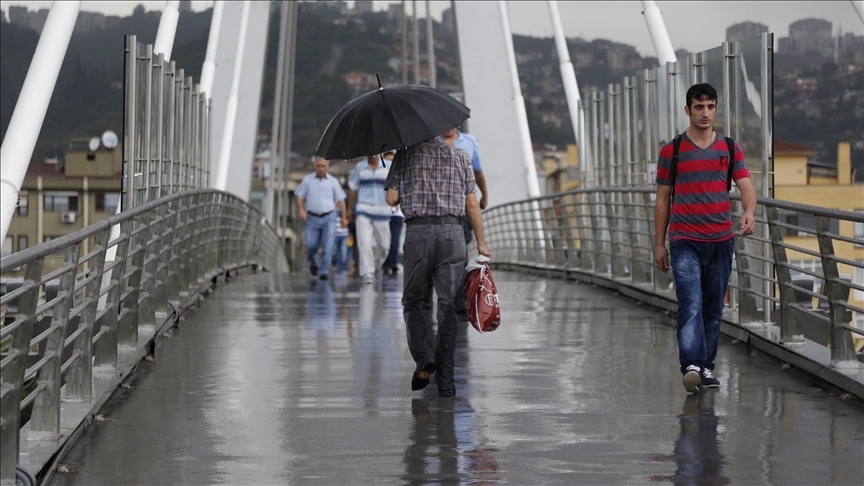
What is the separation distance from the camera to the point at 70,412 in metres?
6.62

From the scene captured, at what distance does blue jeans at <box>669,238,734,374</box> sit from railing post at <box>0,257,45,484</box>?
3.69 metres

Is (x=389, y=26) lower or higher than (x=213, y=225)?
higher

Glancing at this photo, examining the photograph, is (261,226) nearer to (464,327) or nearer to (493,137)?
(493,137)

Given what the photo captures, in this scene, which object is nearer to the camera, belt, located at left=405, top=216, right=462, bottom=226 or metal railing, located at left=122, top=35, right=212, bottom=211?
belt, located at left=405, top=216, right=462, bottom=226

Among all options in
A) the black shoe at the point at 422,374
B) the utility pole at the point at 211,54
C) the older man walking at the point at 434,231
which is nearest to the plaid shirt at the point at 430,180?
the older man walking at the point at 434,231

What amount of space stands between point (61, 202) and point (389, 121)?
55.1 m

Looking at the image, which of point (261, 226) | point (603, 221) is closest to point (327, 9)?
point (261, 226)

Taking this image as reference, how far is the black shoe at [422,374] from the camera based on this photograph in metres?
7.76

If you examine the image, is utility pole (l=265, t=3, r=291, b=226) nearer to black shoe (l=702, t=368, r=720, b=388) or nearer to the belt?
the belt

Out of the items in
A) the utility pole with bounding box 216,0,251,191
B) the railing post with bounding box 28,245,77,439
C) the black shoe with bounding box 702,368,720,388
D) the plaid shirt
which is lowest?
the black shoe with bounding box 702,368,720,388

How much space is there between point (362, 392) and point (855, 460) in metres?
2.88

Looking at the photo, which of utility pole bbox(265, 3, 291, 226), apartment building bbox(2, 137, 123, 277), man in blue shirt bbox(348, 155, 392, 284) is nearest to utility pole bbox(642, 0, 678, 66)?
man in blue shirt bbox(348, 155, 392, 284)

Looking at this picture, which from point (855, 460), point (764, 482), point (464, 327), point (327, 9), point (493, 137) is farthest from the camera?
point (327, 9)

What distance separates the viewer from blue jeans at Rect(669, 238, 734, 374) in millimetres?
7793
